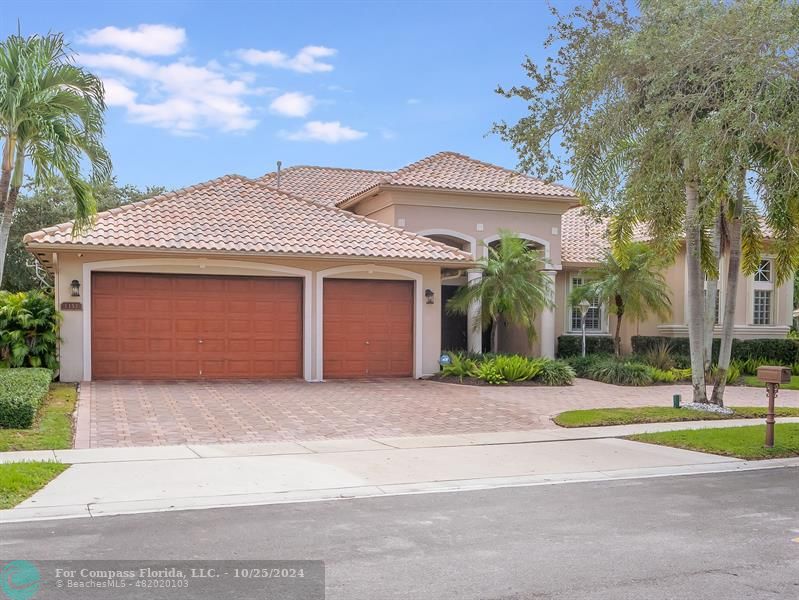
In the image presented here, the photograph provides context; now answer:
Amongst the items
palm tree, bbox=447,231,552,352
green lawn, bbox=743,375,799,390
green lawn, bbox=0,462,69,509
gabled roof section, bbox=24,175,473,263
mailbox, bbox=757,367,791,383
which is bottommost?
green lawn, bbox=743,375,799,390

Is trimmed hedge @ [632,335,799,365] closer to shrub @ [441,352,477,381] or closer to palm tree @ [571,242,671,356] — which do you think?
palm tree @ [571,242,671,356]

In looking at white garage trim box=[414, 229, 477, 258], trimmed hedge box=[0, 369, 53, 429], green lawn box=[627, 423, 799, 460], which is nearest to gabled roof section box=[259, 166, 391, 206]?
white garage trim box=[414, 229, 477, 258]

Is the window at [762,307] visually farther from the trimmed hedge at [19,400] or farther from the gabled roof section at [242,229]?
the trimmed hedge at [19,400]

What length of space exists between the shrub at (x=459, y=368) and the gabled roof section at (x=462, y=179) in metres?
5.42

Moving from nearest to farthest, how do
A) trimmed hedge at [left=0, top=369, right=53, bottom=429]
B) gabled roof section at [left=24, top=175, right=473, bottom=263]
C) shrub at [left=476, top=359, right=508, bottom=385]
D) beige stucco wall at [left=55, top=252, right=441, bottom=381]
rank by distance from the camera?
1. trimmed hedge at [left=0, top=369, right=53, bottom=429]
2. beige stucco wall at [left=55, top=252, right=441, bottom=381]
3. gabled roof section at [left=24, top=175, right=473, bottom=263]
4. shrub at [left=476, top=359, right=508, bottom=385]

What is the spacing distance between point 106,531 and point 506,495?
4.12 meters

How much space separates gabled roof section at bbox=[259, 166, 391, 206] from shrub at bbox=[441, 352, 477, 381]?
8.75 metres

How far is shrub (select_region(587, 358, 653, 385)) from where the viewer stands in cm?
2144

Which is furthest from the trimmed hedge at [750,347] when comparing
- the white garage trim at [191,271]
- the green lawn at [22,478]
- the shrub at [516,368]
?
the green lawn at [22,478]

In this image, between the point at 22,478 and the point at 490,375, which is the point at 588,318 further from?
the point at 22,478

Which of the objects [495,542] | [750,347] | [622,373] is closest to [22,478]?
[495,542]

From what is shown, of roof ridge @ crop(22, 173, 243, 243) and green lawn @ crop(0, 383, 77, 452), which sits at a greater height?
roof ridge @ crop(22, 173, 243, 243)

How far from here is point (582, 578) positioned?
19.1 feet

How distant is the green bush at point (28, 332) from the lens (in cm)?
1761
